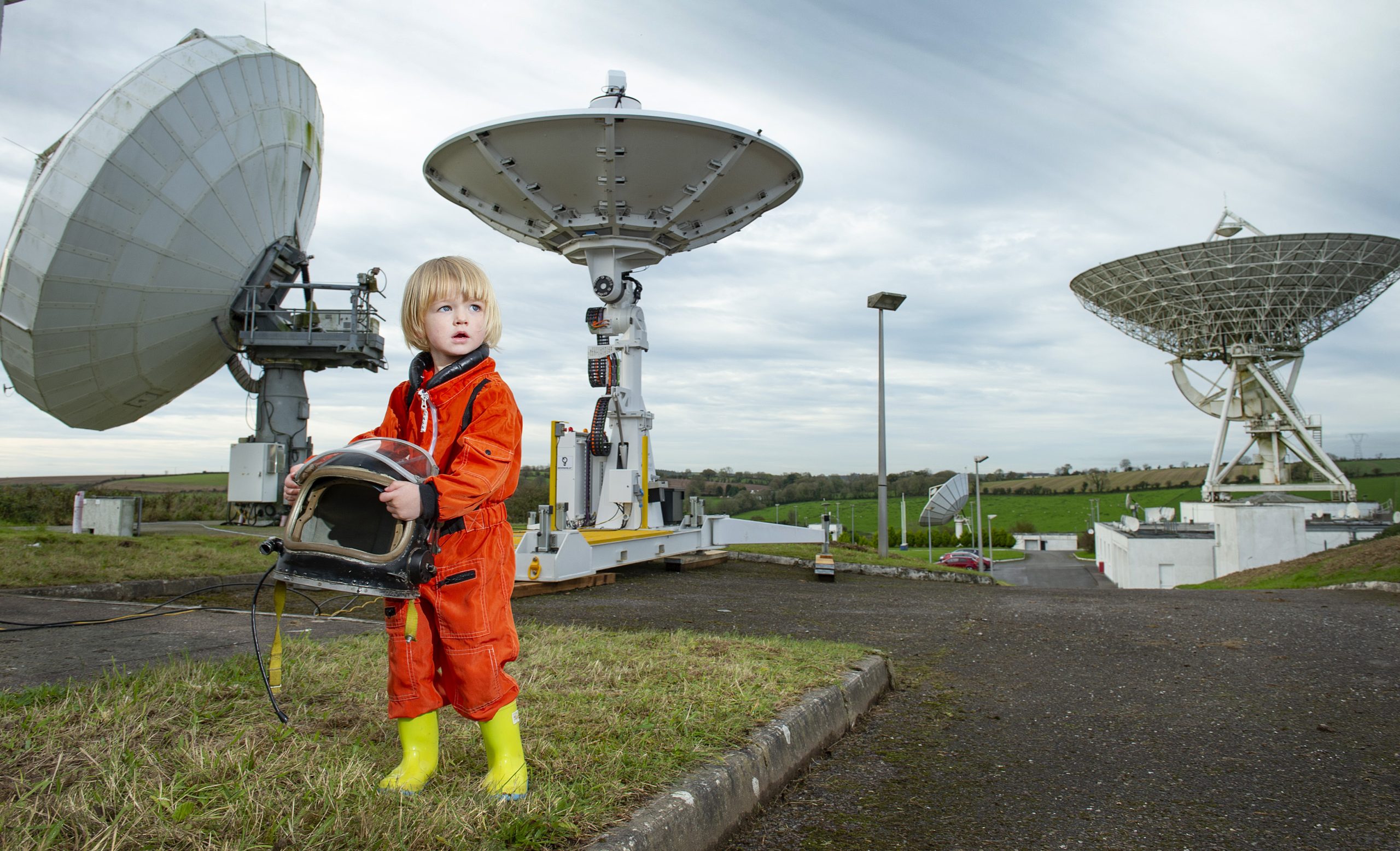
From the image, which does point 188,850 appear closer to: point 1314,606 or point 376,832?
point 376,832

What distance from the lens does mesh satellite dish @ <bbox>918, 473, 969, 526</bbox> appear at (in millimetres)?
24922

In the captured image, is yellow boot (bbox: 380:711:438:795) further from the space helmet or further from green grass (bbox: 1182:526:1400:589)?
green grass (bbox: 1182:526:1400:589)

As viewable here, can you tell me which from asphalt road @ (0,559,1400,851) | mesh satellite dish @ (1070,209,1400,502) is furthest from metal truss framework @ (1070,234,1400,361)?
asphalt road @ (0,559,1400,851)

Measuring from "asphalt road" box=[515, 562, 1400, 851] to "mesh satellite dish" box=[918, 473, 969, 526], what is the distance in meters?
18.1

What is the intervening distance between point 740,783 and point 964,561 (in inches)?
1649

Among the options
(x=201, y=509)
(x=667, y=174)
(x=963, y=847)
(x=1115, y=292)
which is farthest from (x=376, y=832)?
(x=1115, y=292)

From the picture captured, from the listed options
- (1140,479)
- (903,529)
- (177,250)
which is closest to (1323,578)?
(177,250)

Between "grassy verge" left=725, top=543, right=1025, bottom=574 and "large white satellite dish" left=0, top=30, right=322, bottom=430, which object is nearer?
"large white satellite dish" left=0, top=30, right=322, bottom=430

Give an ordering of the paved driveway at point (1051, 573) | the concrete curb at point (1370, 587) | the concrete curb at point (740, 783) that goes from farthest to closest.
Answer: the paved driveway at point (1051, 573) < the concrete curb at point (1370, 587) < the concrete curb at point (740, 783)

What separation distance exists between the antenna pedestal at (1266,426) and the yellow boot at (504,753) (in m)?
33.7

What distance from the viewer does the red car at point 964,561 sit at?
40594mm

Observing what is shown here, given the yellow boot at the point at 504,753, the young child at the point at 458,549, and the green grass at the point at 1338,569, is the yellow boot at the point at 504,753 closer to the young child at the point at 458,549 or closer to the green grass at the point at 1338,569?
the young child at the point at 458,549

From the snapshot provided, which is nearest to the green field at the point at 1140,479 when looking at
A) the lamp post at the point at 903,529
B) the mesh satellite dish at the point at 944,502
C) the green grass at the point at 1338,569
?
the lamp post at the point at 903,529

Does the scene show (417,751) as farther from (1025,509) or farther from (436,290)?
(1025,509)
